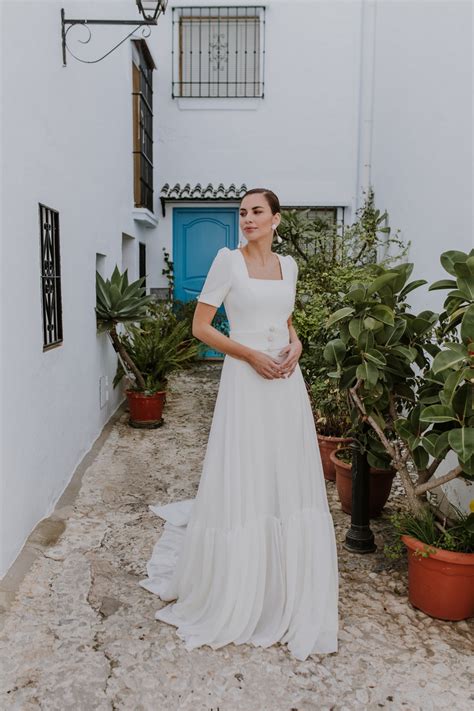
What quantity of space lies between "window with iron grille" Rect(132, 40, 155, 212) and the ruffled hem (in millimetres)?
6316

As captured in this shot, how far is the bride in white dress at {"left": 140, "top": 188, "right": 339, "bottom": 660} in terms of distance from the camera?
257cm

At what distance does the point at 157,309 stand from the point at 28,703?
5617 millimetres

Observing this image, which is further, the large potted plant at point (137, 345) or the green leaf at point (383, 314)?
the large potted plant at point (137, 345)

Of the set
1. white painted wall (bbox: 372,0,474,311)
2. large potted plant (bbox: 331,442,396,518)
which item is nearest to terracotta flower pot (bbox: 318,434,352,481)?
large potted plant (bbox: 331,442,396,518)

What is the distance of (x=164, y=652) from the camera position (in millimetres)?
2467

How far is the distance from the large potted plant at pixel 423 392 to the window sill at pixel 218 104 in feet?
22.7

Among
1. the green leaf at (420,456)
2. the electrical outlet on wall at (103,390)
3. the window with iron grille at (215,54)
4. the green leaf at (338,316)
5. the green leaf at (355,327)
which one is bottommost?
the electrical outlet on wall at (103,390)

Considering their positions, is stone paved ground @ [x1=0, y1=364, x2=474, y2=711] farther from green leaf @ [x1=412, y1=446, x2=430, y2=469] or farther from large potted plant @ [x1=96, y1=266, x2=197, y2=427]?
Result: large potted plant @ [x1=96, y1=266, x2=197, y2=427]

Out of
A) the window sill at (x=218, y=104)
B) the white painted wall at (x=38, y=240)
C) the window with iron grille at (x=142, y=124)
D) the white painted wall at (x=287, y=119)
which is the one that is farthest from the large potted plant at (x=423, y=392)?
the window sill at (x=218, y=104)

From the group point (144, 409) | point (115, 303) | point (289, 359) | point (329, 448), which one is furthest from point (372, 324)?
point (144, 409)

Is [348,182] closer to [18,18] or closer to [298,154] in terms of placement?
[298,154]

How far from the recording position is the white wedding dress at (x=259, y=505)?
8.43 ft

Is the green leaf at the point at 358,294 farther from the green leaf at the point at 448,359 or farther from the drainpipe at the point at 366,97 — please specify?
the drainpipe at the point at 366,97

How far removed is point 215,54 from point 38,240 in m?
6.98
